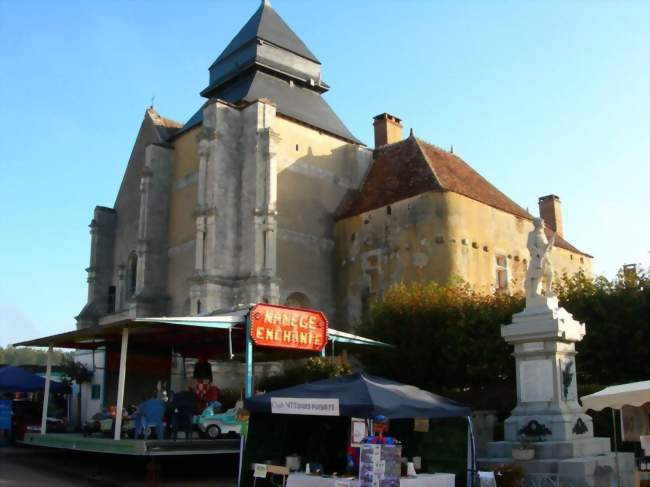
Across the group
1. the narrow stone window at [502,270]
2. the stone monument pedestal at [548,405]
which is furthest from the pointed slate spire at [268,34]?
the stone monument pedestal at [548,405]

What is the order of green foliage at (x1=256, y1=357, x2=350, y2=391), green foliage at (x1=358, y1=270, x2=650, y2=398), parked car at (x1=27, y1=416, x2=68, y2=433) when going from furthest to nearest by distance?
green foliage at (x1=256, y1=357, x2=350, y2=391)
parked car at (x1=27, y1=416, x2=68, y2=433)
green foliage at (x1=358, y1=270, x2=650, y2=398)

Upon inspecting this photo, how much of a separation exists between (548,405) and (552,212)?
29050 millimetres

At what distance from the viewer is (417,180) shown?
3117cm

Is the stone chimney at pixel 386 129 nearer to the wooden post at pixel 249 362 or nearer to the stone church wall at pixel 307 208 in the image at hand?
the stone church wall at pixel 307 208

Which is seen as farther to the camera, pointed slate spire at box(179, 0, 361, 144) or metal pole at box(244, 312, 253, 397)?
pointed slate spire at box(179, 0, 361, 144)

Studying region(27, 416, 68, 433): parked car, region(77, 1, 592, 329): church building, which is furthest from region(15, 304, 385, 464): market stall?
region(77, 1, 592, 329): church building

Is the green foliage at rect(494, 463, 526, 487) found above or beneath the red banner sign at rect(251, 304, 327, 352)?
beneath

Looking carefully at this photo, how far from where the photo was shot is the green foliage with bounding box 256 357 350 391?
65.5 feet


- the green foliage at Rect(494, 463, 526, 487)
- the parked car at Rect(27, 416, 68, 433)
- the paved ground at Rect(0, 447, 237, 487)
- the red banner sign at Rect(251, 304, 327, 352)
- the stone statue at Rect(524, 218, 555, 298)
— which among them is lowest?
the paved ground at Rect(0, 447, 237, 487)

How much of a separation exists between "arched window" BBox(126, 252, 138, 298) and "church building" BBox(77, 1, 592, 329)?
0.25 feet

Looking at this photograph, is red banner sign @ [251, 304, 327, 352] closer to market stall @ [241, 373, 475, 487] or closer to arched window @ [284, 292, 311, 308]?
market stall @ [241, 373, 475, 487]

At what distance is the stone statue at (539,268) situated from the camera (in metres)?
12.7

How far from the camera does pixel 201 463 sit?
1585cm

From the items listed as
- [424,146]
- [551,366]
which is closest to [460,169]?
[424,146]
